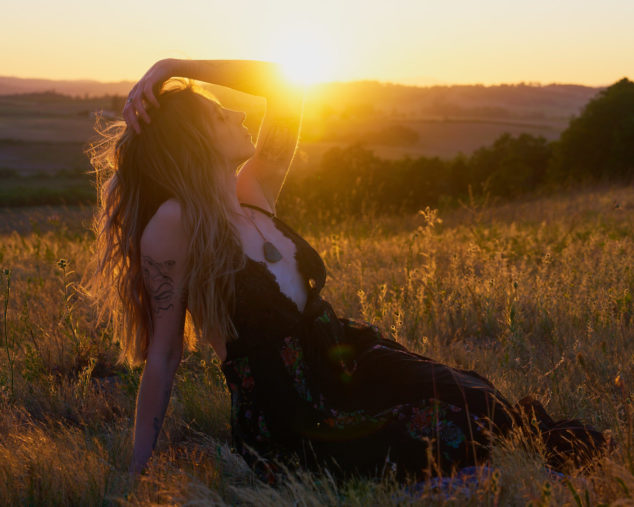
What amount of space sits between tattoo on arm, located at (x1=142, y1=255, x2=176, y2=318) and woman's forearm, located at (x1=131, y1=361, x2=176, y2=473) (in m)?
0.21

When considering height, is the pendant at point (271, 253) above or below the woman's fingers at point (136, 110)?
below

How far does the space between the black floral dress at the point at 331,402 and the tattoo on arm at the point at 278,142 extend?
90cm

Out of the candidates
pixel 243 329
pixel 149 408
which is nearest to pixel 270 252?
pixel 243 329

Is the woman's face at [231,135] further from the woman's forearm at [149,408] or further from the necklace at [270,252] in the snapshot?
the woman's forearm at [149,408]

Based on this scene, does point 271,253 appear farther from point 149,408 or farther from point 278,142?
point 278,142

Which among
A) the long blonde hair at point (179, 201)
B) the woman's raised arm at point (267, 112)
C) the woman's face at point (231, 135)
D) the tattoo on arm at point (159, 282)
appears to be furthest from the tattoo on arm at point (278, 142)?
the tattoo on arm at point (159, 282)

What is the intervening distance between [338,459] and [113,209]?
1284mm

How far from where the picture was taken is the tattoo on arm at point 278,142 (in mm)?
3057

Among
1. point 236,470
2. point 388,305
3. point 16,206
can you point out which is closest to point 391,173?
point 16,206

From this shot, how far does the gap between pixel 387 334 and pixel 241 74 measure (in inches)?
66.6

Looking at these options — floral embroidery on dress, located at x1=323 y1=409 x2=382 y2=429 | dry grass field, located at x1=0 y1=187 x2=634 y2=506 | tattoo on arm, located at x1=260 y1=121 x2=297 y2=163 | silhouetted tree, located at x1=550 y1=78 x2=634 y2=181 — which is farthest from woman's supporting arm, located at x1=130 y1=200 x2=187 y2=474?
silhouetted tree, located at x1=550 y1=78 x2=634 y2=181

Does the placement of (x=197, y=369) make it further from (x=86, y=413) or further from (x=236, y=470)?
(x=236, y=470)

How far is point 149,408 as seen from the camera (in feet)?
7.45

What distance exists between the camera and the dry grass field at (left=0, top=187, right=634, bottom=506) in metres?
2.03
